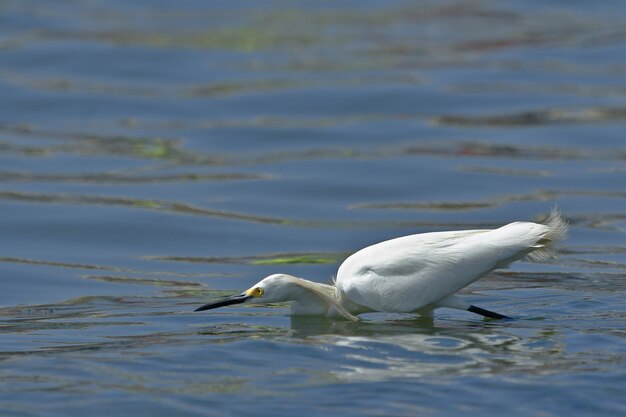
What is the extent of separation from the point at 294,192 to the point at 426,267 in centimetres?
557

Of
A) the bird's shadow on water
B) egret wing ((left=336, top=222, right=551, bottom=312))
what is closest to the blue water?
the bird's shadow on water

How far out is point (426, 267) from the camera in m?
8.86

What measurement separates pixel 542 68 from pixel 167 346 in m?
13.9

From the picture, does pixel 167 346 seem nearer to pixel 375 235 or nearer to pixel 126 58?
pixel 375 235

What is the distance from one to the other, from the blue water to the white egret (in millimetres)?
228

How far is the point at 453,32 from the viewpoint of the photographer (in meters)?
25.2

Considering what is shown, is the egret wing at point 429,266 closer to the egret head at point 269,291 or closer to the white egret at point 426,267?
the white egret at point 426,267

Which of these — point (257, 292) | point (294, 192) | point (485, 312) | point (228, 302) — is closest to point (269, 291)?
point (257, 292)

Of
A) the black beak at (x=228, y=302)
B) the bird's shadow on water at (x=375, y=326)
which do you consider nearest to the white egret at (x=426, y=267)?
the black beak at (x=228, y=302)

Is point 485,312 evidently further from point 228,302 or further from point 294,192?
point 294,192

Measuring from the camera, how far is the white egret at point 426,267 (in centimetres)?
884

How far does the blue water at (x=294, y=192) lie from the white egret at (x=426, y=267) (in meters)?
0.23

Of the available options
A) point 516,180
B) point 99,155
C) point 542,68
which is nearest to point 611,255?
point 516,180

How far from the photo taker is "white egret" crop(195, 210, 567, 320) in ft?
29.0
